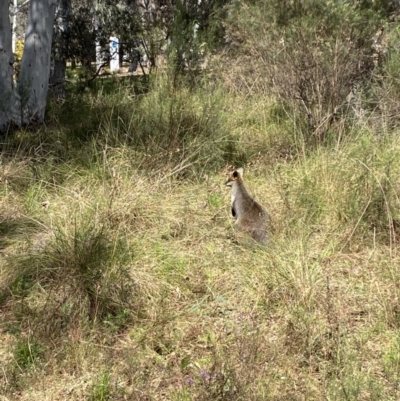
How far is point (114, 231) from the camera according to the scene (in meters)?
4.05

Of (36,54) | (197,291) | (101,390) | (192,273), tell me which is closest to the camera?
(101,390)

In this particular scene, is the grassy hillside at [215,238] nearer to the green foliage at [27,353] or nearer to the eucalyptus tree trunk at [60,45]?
the green foliage at [27,353]

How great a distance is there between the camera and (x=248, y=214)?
14.5 ft

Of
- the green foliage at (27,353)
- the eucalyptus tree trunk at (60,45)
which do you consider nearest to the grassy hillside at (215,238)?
the green foliage at (27,353)

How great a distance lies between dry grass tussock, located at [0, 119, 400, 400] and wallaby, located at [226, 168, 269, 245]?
162 mm

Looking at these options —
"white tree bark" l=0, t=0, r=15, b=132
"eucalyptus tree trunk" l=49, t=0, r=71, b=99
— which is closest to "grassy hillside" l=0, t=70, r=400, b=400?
Answer: "white tree bark" l=0, t=0, r=15, b=132

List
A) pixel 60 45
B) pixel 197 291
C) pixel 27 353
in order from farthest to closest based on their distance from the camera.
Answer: pixel 60 45 → pixel 197 291 → pixel 27 353

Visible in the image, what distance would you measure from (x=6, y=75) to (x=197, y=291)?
4659mm

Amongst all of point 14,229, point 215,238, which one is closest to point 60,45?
point 14,229

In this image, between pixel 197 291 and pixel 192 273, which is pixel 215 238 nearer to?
pixel 192 273

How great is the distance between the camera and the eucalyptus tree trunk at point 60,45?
10516 millimetres

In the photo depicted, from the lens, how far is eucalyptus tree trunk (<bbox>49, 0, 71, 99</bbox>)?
1052 cm

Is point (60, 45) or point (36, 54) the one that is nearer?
point (36, 54)

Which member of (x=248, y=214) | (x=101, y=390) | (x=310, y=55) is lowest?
(x=101, y=390)
